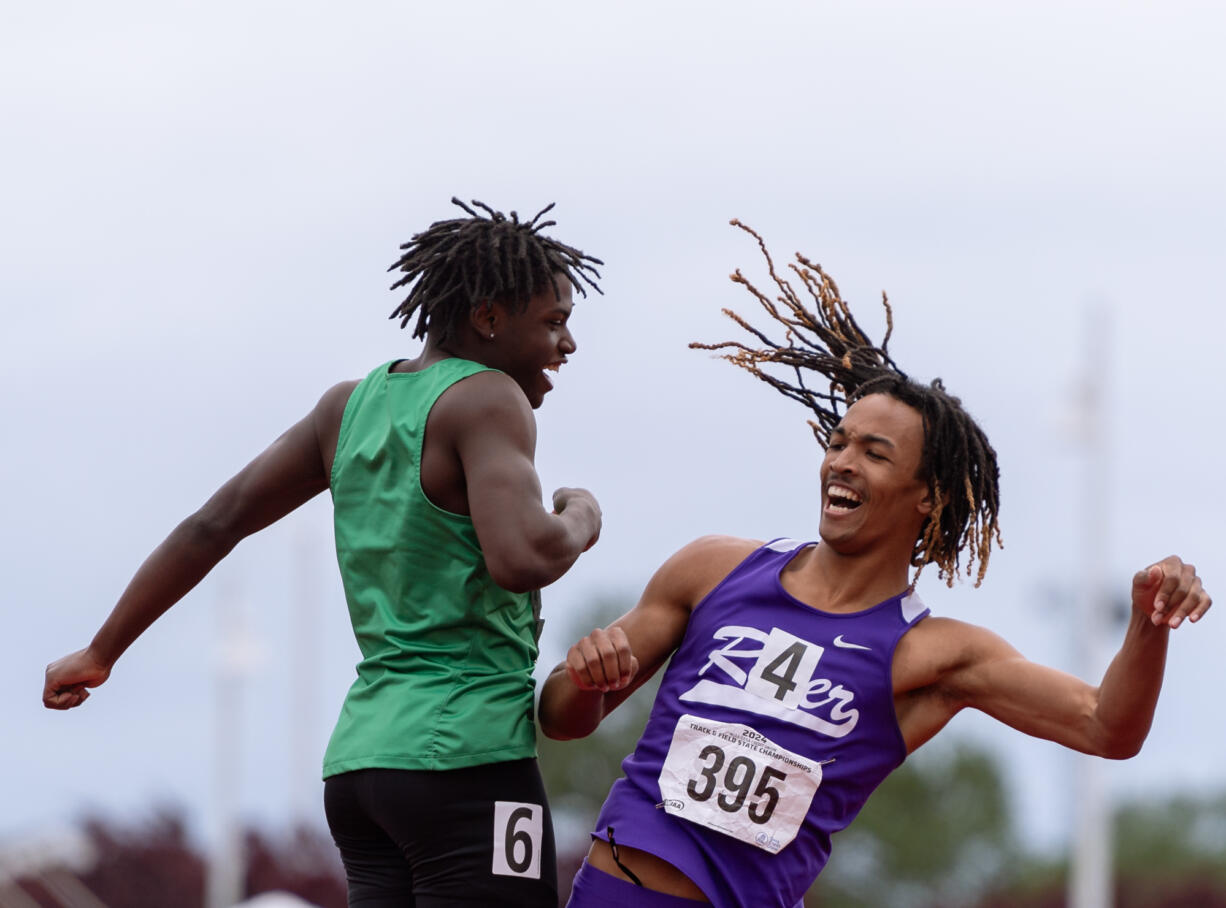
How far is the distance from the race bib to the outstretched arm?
3.63 feet

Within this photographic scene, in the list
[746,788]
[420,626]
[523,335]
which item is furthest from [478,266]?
[746,788]

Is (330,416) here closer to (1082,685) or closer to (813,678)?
(813,678)

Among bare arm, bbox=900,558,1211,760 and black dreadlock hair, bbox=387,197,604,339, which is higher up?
black dreadlock hair, bbox=387,197,604,339

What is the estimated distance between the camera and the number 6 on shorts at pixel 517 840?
13.6 feet

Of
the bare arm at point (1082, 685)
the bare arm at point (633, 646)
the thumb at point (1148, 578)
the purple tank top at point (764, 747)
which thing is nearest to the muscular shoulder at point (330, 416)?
the bare arm at point (633, 646)

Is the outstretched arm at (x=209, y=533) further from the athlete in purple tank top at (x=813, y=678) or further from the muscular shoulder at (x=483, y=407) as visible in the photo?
the athlete in purple tank top at (x=813, y=678)

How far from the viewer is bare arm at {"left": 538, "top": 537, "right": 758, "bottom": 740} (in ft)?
14.0

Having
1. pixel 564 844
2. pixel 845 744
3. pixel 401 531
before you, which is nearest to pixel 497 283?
pixel 401 531

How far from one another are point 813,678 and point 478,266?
4.03ft

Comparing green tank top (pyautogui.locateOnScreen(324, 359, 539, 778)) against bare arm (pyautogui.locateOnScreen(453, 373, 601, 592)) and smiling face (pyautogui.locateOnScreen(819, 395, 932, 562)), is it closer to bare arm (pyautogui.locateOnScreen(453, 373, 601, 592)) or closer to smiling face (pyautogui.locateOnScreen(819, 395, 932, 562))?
bare arm (pyautogui.locateOnScreen(453, 373, 601, 592))

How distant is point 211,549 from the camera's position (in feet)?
15.4

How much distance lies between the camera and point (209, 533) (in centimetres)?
469

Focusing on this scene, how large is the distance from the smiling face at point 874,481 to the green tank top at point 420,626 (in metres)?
0.86

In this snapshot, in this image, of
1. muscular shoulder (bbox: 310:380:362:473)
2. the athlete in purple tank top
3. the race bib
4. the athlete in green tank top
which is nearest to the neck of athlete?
the athlete in purple tank top
